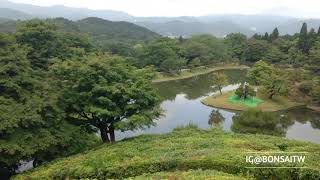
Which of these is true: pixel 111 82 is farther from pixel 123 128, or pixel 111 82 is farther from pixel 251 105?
pixel 251 105

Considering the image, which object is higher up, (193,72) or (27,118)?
(27,118)

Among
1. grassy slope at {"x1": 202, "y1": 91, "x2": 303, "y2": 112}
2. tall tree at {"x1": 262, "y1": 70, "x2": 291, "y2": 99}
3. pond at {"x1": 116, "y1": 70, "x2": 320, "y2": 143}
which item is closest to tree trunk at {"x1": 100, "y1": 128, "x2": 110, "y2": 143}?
pond at {"x1": 116, "y1": 70, "x2": 320, "y2": 143}

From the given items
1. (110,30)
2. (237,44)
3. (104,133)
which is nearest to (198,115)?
(104,133)

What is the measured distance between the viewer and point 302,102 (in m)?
48.4

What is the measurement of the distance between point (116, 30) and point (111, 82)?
436 feet

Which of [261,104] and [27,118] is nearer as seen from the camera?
[27,118]

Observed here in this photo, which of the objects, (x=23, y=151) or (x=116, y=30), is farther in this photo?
(x=116, y=30)

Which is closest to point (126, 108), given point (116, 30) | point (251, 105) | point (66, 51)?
point (66, 51)

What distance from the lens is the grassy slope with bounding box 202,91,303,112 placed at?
44656 millimetres

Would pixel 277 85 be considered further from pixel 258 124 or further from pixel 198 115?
pixel 258 124

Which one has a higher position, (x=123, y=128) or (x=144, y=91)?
(x=144, y=91)

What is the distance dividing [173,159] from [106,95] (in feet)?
24.2

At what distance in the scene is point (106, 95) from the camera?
21.2m

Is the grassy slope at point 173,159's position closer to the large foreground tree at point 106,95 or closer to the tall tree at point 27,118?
the tall tree at point 27,118
